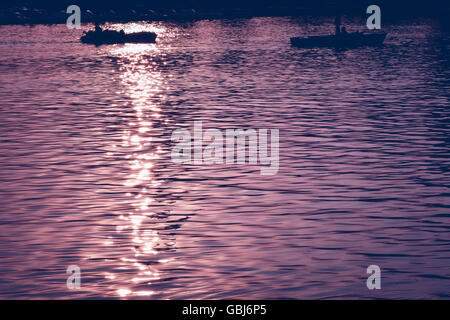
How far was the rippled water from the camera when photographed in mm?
25250

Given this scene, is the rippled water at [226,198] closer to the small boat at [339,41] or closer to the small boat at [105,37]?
the small boat at [339,41]

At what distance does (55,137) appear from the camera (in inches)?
2105

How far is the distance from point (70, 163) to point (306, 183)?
13.0 metres

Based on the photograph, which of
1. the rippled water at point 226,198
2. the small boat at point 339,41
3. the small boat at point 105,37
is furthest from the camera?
the small boat at point 105,37

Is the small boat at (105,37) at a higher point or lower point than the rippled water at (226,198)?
higher

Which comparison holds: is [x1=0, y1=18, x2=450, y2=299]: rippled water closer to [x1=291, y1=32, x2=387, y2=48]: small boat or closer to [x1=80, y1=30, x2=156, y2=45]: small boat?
[x1=291, y1=32, x2=387, y2=48]: small boat

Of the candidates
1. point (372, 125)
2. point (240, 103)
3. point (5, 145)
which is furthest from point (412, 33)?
point (5, 145)

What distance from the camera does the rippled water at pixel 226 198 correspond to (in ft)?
82.8

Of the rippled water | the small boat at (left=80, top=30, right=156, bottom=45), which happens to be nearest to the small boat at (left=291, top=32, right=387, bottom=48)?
the small boat at (left=80, top=30, right=156, bottom=45)

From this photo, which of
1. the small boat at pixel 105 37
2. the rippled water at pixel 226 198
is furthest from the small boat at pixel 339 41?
the rippled water at pixel 226 198
